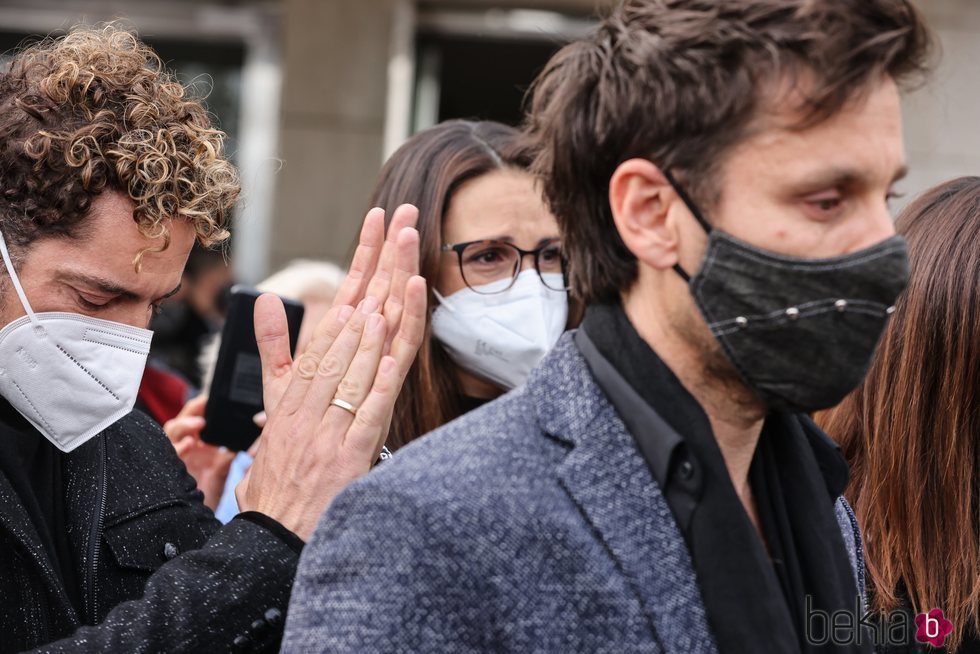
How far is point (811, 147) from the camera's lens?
5.53ft

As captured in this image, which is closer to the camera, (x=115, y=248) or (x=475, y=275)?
(x=115, y=248)

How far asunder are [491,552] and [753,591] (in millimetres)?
369

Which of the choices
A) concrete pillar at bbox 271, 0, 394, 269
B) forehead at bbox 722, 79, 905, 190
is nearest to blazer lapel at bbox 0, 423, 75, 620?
forehead at bbox 722, 79, 905, 190

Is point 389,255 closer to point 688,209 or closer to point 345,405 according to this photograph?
point 345,405

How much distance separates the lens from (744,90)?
1707 mm

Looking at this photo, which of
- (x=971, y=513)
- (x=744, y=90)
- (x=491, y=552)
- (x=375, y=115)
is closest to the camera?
(x=491, y=552)

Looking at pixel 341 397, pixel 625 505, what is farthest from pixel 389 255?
pixel 625 505

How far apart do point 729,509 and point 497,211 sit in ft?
5.30

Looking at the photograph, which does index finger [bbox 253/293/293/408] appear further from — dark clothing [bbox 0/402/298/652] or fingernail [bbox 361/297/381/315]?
dark clothing [bbox 0/402/298/652]

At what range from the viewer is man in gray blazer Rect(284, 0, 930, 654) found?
1.60 metres

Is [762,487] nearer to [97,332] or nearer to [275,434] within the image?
[275,434]

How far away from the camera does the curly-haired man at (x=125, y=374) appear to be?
2.10 metres

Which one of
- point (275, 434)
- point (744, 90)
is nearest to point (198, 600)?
point (275, 434)

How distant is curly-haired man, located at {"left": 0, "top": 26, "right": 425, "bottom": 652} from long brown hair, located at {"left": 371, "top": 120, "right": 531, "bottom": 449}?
65 cm
